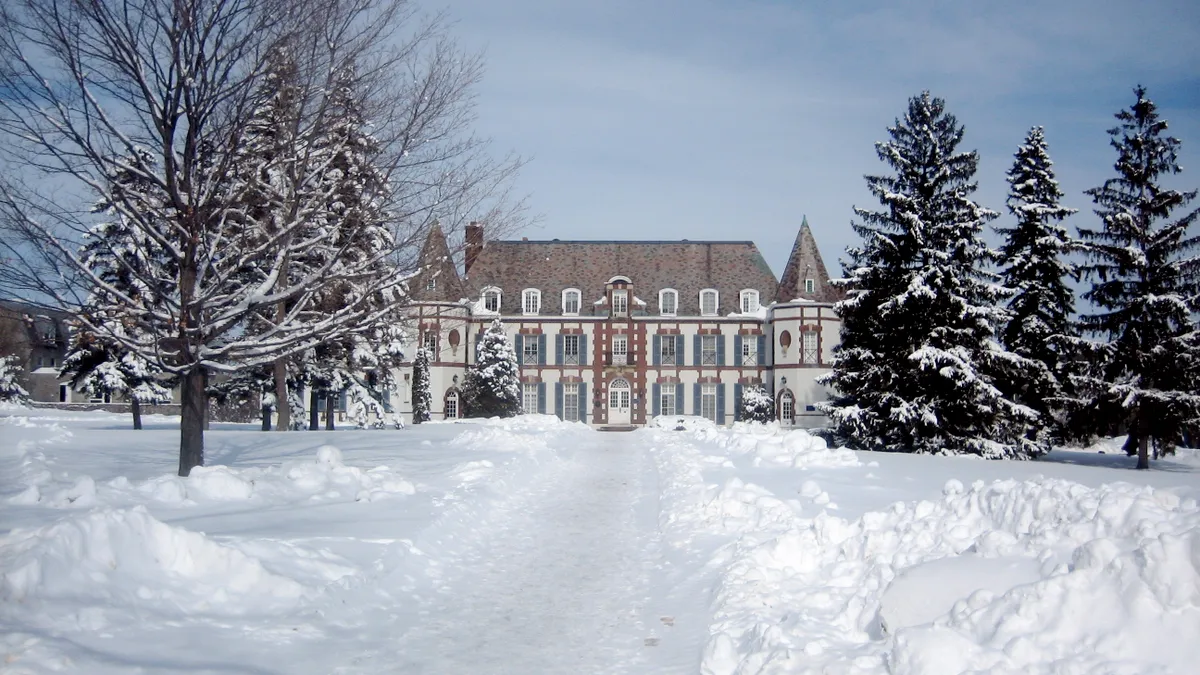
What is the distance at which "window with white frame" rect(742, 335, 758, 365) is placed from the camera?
2029 inches

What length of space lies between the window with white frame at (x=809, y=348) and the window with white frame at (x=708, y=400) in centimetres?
618

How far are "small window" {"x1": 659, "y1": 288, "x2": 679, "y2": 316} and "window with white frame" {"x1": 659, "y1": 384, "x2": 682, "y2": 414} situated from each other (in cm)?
434

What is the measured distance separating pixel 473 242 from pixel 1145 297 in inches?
885

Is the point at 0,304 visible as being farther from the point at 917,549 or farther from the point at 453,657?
the point at 917,549

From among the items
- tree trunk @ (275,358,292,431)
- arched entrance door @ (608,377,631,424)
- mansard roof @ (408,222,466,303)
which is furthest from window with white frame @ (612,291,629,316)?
mansard roof @ (408,222,466,303)

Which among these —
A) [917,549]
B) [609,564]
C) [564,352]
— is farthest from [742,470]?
[564,352]

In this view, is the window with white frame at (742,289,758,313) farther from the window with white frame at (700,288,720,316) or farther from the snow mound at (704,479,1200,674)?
the snow mound at (704,479,1200,674)

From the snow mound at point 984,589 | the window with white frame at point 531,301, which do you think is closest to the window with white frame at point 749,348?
the window with white frame at point 531,301

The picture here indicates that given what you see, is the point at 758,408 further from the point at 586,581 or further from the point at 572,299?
the point at 586,581

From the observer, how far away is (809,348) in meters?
47.8

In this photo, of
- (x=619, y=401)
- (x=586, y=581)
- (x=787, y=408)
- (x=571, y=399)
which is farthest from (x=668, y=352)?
(x=586, y=581)

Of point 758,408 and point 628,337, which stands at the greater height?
point 628,337

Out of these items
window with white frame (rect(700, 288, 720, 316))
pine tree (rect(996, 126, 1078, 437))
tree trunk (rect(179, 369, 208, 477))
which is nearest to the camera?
tree trunk (rect(179, 369, 208, 477))

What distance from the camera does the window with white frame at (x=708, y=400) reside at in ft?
169
